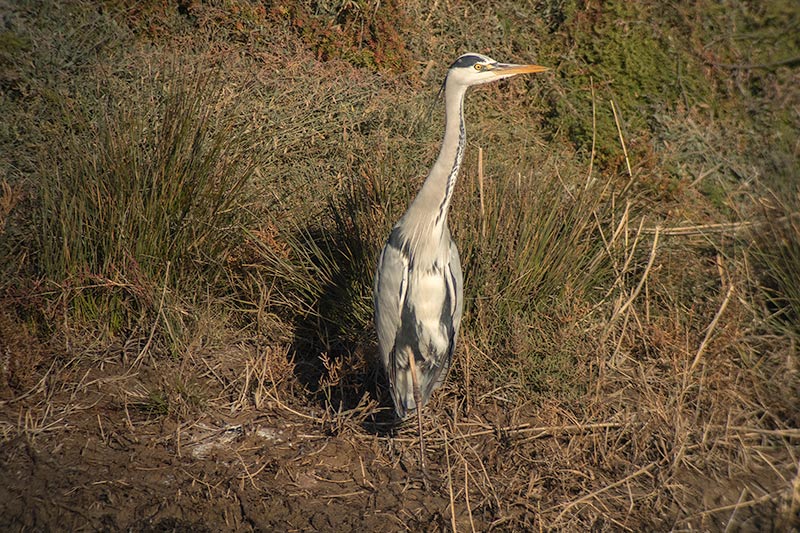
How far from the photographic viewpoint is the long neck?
11.5 feet

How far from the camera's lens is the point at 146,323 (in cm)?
435

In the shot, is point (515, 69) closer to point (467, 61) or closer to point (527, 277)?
point (467, 61)

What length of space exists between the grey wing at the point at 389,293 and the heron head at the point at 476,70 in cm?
82

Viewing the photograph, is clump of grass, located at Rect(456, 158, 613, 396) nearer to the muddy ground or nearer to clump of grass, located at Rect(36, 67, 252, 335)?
the muddy ground

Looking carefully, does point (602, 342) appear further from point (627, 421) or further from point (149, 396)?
point (149, 396)

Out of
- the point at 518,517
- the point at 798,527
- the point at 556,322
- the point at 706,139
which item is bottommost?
the point at 518,517

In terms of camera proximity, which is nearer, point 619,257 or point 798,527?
point 798,527

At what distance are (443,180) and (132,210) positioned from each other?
1752 millimetres

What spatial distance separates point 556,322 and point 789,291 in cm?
124

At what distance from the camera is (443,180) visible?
351cm

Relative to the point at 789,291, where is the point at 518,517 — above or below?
below

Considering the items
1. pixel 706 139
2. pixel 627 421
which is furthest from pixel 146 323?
pixel 706 139

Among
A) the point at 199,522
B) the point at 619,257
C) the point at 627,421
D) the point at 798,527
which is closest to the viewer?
the point at 798,527

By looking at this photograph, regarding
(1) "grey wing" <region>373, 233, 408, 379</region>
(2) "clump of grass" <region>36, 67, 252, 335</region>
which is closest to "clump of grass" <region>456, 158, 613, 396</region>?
(1) "grey wing" <region>373, 233, 408, 379</region>
